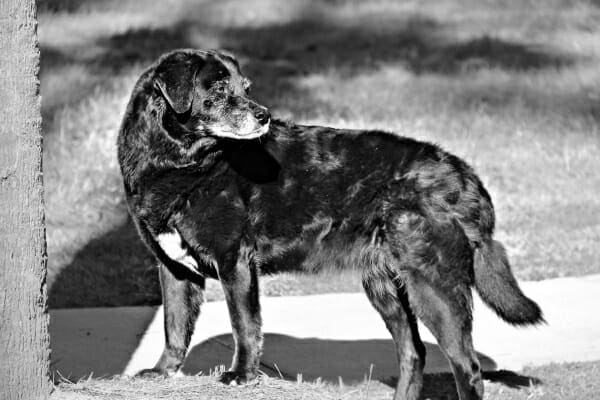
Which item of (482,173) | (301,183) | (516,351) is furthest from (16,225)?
(482,173)

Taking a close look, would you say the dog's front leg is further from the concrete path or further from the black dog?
the concrete path

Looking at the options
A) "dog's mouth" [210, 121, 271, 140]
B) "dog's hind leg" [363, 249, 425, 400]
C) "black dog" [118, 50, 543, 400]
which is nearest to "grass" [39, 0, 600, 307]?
"dog's hind leg" [363, 249, 425, 400]

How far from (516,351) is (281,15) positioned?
8853 millimetres

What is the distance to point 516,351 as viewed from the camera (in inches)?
236

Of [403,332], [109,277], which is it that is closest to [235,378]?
[403,332]

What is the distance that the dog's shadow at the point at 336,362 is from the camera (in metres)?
5.54

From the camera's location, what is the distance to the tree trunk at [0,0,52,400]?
12.8ft

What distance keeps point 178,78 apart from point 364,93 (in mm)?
6686

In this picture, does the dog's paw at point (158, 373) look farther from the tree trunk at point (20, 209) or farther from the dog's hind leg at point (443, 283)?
the dog's hind leg at point (443, 283)

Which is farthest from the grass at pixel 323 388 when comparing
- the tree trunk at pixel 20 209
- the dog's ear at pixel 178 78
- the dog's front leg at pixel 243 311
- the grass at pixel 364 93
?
the grass at pixel 364 93

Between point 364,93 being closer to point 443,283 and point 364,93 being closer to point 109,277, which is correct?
point 109,277

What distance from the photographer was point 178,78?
192 inches

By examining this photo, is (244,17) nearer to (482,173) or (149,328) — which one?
(482,173)

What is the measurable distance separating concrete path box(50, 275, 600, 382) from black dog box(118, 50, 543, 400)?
0.73 m
